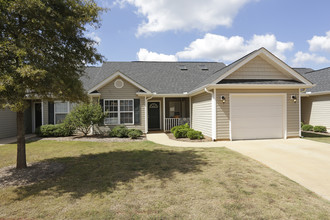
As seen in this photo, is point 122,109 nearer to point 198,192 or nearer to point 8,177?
point 8,177

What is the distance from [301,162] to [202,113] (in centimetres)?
594

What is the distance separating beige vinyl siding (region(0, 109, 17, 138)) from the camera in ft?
37.6

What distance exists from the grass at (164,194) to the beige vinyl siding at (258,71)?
5.74 metres

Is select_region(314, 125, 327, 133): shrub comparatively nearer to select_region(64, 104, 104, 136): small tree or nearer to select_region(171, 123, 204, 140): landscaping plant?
select_region(171, 123, 204, 140): landscaping plant

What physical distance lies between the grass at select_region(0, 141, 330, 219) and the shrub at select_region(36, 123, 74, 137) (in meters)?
5.90

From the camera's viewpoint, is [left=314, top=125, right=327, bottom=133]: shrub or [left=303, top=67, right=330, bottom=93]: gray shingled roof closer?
[left=314, top=125, right=327, bottom=133]: shrub

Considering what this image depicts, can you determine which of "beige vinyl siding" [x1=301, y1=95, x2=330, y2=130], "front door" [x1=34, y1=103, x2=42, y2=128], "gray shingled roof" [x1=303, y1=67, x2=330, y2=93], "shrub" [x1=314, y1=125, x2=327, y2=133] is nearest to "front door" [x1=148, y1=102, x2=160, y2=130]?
"front door" [x1=34, y1=103, x2=42, y2=128]

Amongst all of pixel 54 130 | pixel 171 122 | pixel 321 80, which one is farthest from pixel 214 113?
pixel 321 80

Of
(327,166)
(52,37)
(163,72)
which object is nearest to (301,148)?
(327,166)

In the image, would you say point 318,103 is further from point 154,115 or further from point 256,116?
point 154,115

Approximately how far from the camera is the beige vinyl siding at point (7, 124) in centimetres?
1145

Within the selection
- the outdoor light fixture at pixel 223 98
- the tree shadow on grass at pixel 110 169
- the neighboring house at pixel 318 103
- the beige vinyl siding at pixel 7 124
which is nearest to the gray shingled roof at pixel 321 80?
the neighboring house at pixel 318 103

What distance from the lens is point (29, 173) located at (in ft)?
16.3

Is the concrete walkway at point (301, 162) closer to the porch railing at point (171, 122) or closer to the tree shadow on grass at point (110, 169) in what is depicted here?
the tree shadow on grass at point (110, 169)
